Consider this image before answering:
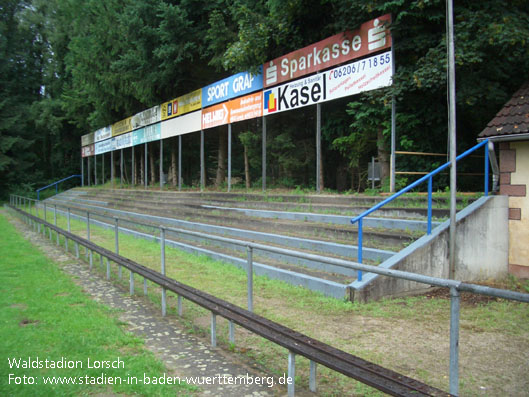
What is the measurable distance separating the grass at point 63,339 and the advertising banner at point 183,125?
38.2ft

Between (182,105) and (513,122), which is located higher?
(182,105)

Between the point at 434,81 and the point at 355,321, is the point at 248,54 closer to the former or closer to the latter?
the point at 434,81

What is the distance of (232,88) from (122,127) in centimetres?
1352

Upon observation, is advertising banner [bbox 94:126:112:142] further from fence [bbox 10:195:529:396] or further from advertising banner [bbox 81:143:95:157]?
fence [bbox 10:195:529:396]

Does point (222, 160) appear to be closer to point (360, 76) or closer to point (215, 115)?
point (215, 115)

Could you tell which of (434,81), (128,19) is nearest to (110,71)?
(128,19)

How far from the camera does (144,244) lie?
10.9 meters

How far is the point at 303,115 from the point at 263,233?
7861mm

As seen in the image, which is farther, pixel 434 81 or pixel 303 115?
pixel 303 115

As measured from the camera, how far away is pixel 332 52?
36.8ft

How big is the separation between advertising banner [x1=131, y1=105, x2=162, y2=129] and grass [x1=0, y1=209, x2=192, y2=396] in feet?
50.6

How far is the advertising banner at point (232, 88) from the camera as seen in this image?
46.4 feet

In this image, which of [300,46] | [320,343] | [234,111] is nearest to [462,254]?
[320,343]

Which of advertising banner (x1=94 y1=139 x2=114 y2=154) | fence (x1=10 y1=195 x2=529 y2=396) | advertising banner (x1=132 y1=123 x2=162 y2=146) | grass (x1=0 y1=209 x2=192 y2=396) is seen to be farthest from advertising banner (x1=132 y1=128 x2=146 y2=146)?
fence (x1=10 y1=195 x2=529 y2=396)
